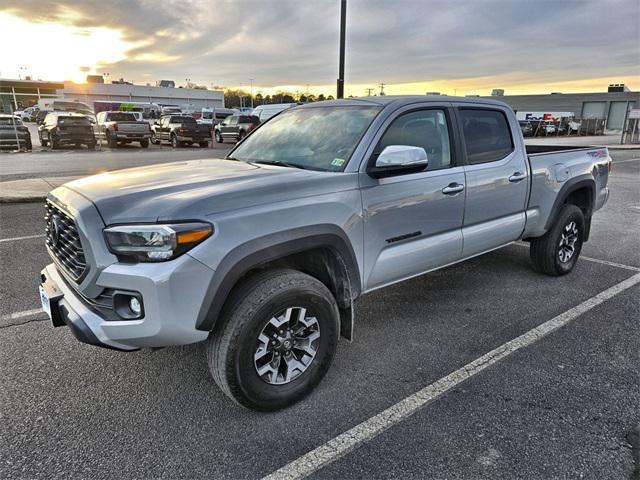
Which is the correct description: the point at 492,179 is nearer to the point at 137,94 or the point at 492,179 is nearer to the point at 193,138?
the point at 193,138

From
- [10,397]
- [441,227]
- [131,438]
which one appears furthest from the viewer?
[441,227]

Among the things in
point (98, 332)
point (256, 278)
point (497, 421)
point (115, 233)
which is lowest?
point (497, 421)

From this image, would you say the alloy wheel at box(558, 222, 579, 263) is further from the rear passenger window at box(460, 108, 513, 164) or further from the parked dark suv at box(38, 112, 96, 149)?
the parked dark suv at box(38, 112, 96, 149)

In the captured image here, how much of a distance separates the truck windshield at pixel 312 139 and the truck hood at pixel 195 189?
22 centimetres

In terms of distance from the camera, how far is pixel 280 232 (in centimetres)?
262

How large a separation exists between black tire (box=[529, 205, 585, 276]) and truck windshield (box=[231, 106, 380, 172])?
2.59 metres

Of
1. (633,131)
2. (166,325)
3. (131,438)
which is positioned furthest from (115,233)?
(633,131)

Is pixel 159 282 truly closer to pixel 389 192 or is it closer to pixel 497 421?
pixel 389 192

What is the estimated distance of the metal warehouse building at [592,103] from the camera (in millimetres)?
55469

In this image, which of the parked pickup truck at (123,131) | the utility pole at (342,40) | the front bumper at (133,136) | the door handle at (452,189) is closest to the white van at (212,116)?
the parked pickup truck at (123,131)

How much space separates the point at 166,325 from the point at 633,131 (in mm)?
38063

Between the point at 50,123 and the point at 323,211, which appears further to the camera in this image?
the point at 50,123

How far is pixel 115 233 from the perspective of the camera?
7.74 feet

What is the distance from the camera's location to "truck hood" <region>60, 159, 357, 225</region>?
2.40 metres
